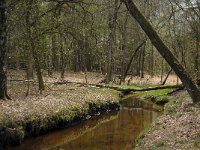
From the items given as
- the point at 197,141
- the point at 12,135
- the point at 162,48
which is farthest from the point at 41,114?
the point at 197,141

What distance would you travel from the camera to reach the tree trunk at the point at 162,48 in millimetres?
17914

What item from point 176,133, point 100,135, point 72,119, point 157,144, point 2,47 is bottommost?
point 100,135

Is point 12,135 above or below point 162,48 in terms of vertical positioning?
below

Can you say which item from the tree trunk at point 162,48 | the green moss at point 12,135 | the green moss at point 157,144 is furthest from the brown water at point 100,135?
the tree trunk at point 162,48

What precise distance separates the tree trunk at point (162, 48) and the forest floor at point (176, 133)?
3.77 feet

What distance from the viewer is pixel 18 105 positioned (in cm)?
1967

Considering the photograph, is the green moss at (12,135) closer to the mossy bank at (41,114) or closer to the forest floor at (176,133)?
the mossy bank at (41,114)

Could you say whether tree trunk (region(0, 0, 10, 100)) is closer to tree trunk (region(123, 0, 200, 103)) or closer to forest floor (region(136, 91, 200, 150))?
tree trunk (region(123, 0, 200, 103))

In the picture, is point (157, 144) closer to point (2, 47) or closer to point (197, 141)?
point (197, 141)

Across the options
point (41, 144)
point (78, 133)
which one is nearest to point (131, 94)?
point (78, 133)

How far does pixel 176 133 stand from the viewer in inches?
555

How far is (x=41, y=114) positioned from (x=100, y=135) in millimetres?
3296

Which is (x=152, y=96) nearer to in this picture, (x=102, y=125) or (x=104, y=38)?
(x=102, y=125)

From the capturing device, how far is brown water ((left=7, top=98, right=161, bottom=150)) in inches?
671
